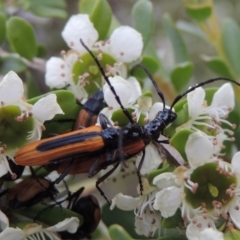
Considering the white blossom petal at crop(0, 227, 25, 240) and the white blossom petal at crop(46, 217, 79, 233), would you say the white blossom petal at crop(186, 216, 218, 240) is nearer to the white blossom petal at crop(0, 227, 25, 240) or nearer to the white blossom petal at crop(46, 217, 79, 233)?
the white blossom petal at crop(46, 217, 79, 233)

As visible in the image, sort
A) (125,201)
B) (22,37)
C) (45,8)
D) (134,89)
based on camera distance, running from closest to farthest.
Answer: (125,201)
(134,89)
(22,37)
(45,8)

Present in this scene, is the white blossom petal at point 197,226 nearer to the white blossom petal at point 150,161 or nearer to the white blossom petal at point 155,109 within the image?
the white blossom petal at point 150,161

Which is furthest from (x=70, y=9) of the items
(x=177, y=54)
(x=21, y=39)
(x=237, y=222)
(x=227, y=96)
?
(x=237, y=222)

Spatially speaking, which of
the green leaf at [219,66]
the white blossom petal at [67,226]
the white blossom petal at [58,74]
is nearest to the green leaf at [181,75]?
the green leaf at [219,66]

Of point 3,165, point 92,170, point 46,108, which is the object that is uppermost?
point 46,108

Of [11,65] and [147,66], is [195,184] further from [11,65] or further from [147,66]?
[11,65]

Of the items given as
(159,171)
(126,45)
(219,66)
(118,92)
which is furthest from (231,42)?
(159,171)
